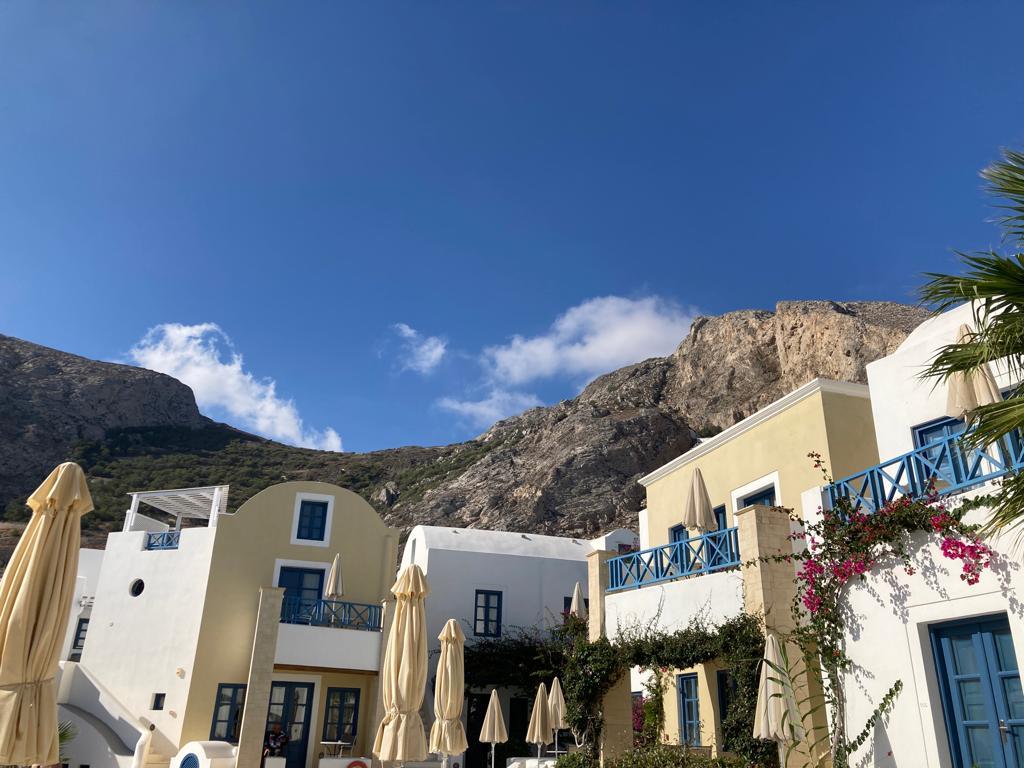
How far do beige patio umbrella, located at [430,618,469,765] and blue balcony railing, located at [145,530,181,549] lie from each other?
10758 mm

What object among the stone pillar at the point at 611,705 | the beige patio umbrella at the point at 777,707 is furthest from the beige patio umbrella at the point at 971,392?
the stone pillar at the point at 611,705

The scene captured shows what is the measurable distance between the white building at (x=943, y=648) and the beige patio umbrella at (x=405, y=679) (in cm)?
587

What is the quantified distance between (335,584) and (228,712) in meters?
3.92

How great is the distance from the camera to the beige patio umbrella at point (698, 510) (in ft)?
44.1

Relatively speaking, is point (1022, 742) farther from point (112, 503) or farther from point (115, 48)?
point (112, 503)

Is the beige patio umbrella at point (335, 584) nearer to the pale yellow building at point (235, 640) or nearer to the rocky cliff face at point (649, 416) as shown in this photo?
the pale yellow building at point (235, 640)

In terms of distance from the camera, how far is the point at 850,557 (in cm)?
917

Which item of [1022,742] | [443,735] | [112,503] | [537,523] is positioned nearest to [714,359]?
[537,523]

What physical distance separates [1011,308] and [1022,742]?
4.33 metres

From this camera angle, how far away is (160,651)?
64.1 feet

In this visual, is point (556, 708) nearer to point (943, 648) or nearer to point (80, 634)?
point (943, 648)

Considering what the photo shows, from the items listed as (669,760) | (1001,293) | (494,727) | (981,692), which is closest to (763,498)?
(669,760)

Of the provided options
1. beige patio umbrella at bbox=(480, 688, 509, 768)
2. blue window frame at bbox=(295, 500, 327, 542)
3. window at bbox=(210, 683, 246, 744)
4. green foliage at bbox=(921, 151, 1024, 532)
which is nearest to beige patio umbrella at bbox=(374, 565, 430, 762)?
beige patio umbrella at bbox=(480, 688, 509, 768)

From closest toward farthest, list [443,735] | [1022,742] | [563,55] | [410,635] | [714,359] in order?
[1022,742] < [410,635] < [443,735] < [563,55] < [714,359]
